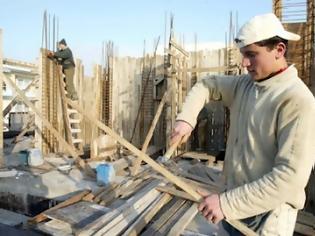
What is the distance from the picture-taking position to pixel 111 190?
18.9 feet

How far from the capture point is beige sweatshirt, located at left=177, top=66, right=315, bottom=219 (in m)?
1.51

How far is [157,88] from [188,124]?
29.4 feet

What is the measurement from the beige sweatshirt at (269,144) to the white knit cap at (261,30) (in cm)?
21

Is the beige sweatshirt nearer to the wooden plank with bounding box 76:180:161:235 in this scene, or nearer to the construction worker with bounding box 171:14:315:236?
the construction worker with bounding box 171:14:315:236

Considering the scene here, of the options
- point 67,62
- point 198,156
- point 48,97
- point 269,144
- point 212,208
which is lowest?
point 198,156

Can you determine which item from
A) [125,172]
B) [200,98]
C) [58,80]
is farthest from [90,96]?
[200,98]

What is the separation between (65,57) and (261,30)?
866 centimetres

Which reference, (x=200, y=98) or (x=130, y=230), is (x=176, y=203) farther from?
(x=200, y=98)

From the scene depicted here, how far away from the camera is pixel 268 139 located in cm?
167

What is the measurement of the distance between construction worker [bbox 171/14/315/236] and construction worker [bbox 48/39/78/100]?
8.31 metres

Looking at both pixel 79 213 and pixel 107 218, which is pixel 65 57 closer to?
pixel 79 213

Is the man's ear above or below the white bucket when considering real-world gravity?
above

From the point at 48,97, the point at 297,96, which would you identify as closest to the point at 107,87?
the point at 48,97

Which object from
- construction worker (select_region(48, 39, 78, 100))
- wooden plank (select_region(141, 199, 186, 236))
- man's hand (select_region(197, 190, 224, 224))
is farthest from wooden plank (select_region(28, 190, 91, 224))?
construction worker (select_region(48, 39, 78, 100))
